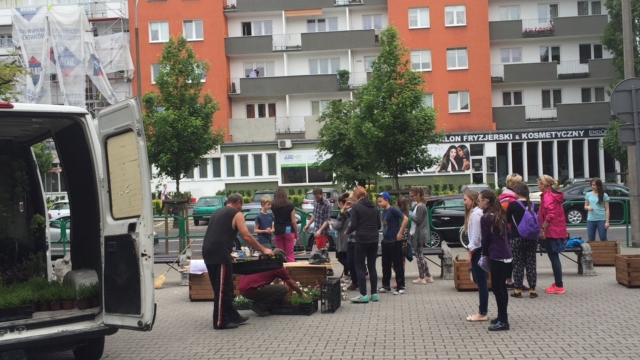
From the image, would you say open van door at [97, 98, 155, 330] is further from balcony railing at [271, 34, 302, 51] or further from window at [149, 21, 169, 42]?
window at [149, 21, 169, 42]

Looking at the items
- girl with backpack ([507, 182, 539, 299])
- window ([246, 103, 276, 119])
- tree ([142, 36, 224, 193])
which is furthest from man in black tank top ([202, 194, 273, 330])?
window ([246, 103, 276, 119])

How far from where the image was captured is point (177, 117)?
29469mm

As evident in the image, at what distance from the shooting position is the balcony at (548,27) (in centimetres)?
4725

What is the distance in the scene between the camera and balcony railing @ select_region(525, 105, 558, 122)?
156 feet

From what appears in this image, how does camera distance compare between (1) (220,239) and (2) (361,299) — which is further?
(2) (361,299)

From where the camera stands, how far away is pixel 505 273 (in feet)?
31.7

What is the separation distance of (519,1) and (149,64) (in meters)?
23.5

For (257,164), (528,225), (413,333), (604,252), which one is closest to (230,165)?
(257,164)

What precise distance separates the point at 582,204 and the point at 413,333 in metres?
14.6

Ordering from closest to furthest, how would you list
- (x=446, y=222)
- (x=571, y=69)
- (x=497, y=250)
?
(x=497, y=250), (x=446, y=222), (x=571, y=69)

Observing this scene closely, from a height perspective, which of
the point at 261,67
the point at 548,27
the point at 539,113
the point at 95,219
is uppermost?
the point at 548,27

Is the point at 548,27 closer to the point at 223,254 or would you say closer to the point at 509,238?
the point at 509,238

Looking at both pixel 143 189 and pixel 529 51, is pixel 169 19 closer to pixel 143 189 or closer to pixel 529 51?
pixel 529 51

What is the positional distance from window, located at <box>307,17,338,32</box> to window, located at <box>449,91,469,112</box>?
29.0 feet
